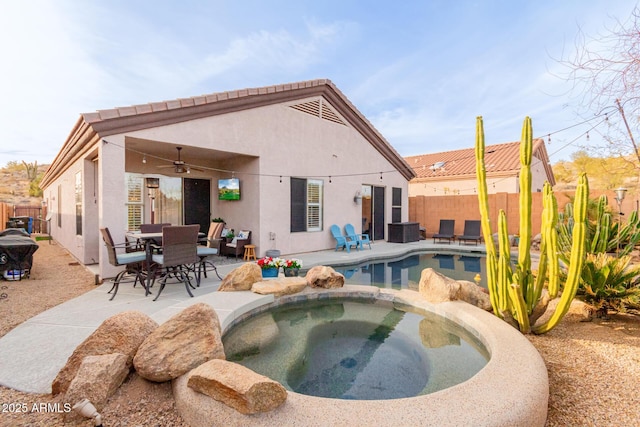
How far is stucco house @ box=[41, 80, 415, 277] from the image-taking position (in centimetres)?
660

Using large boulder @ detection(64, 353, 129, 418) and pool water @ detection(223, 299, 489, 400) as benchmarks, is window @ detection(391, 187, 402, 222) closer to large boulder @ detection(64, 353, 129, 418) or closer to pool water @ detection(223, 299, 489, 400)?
pool water @ detection(223, 299, 489, 400)

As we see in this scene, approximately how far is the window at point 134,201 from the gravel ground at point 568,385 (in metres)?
4.19

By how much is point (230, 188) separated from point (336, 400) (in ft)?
26.2

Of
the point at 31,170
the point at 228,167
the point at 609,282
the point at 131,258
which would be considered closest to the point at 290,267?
the point at 131,258

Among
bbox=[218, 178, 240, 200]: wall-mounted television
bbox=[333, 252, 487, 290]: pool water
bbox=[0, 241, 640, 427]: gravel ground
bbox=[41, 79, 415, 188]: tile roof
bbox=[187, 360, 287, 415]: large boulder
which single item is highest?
bbox=[41, 79, 415, 188]: tile roof

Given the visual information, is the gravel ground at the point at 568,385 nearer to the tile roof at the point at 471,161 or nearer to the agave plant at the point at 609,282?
the agave plant at the point at 609,282

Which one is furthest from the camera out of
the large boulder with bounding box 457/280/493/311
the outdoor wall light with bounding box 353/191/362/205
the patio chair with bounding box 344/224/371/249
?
the outdoor wall light with bounding box 353/191/362/205

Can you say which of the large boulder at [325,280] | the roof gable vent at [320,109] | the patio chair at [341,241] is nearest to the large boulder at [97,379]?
the large boulder at [325,280]

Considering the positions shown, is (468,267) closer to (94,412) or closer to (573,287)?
(573,287)

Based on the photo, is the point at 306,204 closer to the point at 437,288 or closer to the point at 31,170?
the point at 437,288

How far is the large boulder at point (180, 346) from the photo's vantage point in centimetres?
260

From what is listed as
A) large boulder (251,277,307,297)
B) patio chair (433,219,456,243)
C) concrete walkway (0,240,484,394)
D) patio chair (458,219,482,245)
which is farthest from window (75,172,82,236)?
patio chair (458,219,482,245)

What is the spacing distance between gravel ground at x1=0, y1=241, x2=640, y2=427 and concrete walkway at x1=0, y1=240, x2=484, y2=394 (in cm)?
22

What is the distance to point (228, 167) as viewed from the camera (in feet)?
33.0
